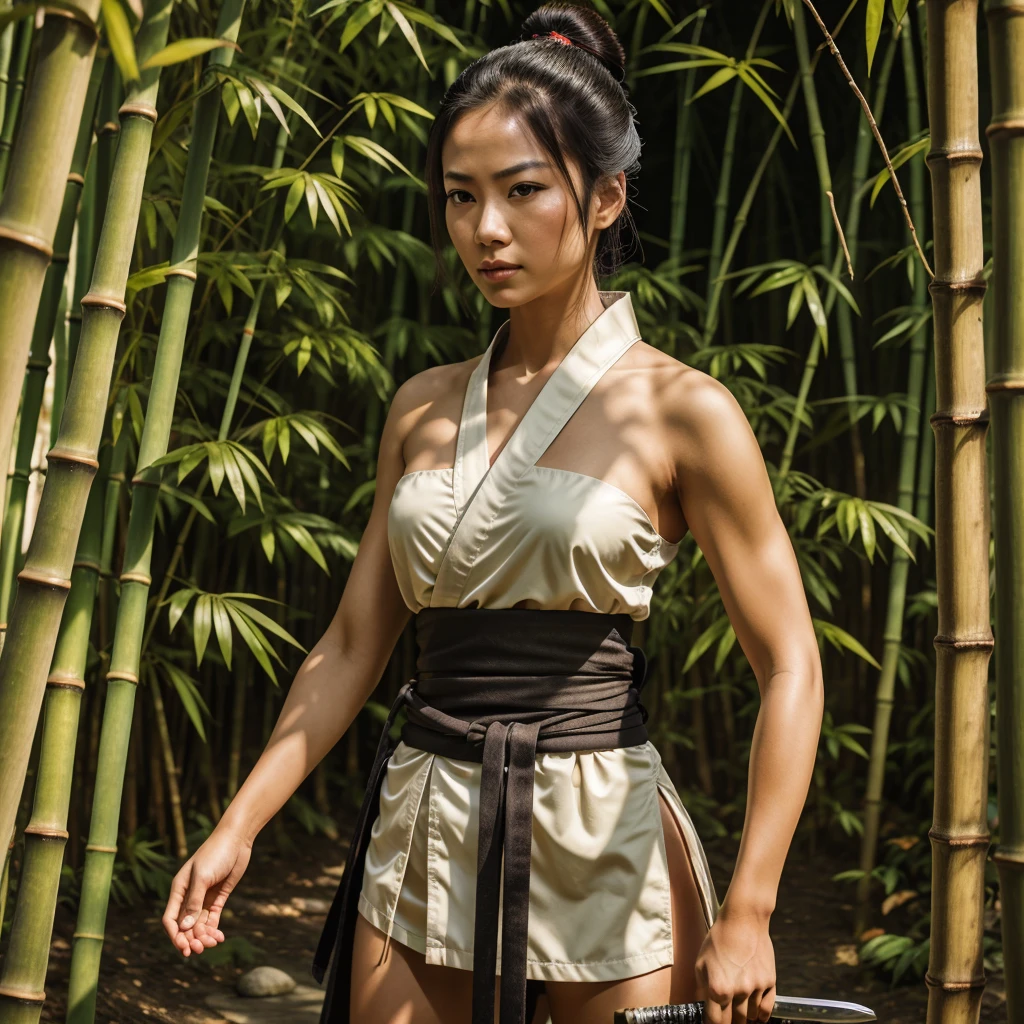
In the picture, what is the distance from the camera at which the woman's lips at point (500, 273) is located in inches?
52.1

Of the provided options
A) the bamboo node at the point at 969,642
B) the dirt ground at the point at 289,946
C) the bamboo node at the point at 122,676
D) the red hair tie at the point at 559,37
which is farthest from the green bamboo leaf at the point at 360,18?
the dirt ground at the point at 289,946

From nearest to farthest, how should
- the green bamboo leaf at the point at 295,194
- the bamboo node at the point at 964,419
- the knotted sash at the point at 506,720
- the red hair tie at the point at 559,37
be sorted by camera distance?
the bamboo node at the point at 964,419, the knotted sash at the point at 506,720, the red hair tie at the point at 559,37, the green bamboo leaf at the point at 295,194

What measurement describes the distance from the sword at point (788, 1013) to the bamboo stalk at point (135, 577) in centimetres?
72

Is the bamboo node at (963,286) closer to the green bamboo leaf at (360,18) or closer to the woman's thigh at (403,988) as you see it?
the woman's thigh at (403,988)

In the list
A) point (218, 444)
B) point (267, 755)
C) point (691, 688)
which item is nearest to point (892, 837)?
point (691, 688)

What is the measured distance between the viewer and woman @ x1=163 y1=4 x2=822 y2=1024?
4.03 ft

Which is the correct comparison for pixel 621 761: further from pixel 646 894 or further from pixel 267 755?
pixel 267 755

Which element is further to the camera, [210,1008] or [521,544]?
[210,1008]

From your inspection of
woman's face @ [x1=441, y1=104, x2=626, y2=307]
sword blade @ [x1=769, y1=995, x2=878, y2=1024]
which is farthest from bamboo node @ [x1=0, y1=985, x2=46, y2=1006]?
woman's face @ [x1=441, y1=104, x2=626, y2=307]

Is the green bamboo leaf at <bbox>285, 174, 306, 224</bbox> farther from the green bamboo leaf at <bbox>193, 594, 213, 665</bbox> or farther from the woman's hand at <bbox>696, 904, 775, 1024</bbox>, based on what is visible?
the woman's hand at <bbox>696, 904, 775, 1024</bbox>

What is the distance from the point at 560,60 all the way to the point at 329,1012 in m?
1.06

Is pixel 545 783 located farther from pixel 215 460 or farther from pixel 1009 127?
pixel 215 460

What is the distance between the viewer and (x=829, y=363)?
144 inches

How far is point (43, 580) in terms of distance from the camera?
3.42 ft
